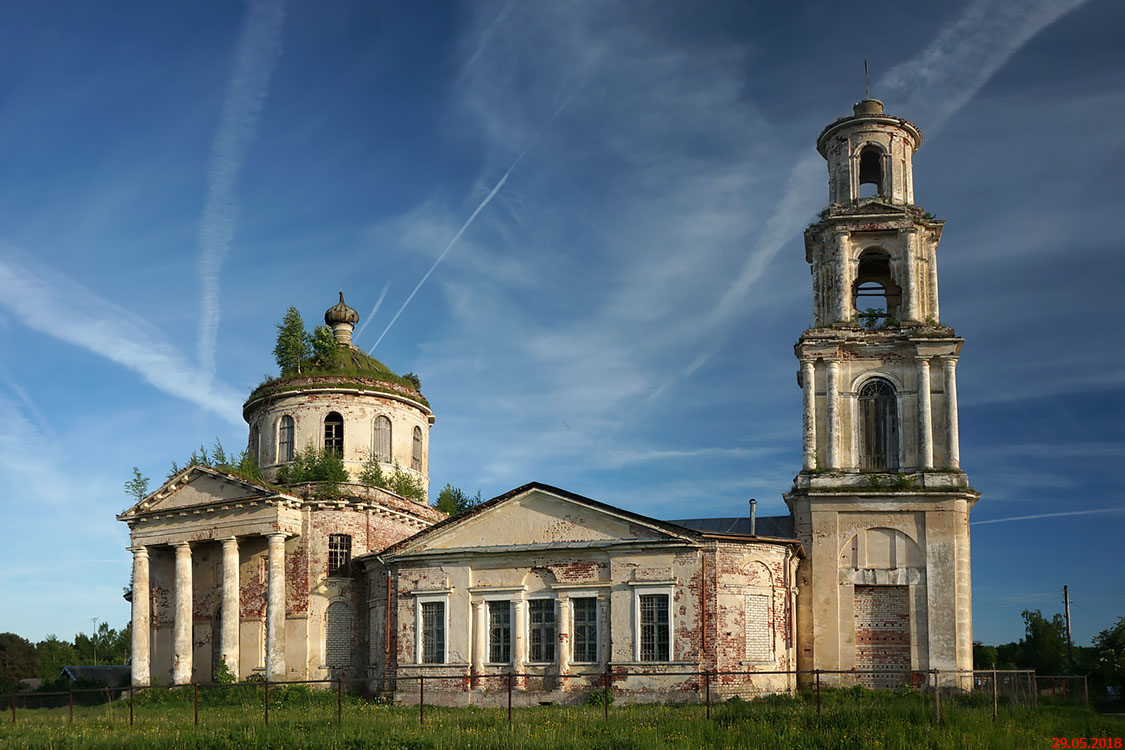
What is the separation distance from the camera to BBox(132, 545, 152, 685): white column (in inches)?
1315

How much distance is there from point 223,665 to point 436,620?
257 inches

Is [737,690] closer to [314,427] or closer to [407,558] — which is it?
[407,558]

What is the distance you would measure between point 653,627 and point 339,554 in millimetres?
10863

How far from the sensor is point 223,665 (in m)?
31.7

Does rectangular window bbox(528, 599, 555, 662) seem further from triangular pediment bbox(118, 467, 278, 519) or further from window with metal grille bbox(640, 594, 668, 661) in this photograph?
triangular pediment bbox(118, 467, 278, 519)

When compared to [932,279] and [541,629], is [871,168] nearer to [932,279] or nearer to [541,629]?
[932,279]

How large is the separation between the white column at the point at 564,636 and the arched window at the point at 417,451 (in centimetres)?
1109

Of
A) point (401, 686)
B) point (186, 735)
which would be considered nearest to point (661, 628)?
point (401, 686)

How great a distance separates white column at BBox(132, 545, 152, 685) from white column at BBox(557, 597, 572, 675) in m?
13.4

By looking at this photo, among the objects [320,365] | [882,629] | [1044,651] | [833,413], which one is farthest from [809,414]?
[1044,651]

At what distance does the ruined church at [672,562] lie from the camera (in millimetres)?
27922

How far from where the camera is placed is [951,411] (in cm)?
2897

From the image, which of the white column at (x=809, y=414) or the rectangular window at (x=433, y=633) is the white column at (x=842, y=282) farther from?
the rectangular window at (x=433, y=633)

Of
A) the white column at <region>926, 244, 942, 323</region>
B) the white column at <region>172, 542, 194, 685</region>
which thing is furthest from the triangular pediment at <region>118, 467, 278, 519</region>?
the white column at <region>926, 244, 942, 323</region>
